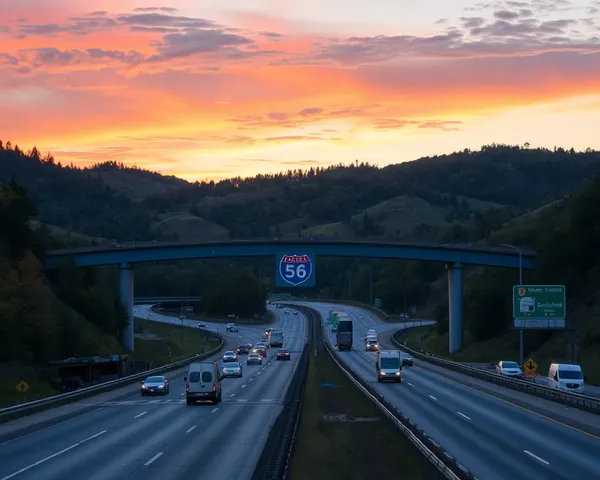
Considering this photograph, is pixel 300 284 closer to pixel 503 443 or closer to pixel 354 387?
pixel 354 387

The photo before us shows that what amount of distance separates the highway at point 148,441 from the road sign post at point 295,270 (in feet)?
54.5

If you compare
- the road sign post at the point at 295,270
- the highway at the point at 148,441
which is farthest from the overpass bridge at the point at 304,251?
the highway at the point at 148,441

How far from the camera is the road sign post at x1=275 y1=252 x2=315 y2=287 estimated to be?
242ft

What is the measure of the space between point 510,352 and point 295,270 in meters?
28.2

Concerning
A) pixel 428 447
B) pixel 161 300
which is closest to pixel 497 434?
pixel 428 447

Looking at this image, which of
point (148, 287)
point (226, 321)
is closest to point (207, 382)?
point (226, 321)

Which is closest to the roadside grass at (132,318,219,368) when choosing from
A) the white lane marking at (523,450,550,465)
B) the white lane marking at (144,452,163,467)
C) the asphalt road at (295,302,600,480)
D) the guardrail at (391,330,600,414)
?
the guardrail at (391,330,600,414)

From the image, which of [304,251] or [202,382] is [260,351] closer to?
[304,251]

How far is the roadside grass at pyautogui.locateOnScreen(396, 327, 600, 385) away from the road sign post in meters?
19.9

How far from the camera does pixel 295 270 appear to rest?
2997 inches

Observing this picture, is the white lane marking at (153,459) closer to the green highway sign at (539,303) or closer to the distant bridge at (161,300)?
the green highway sign at (539,303)

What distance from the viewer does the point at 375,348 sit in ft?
390

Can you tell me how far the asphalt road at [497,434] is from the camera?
25.6 m

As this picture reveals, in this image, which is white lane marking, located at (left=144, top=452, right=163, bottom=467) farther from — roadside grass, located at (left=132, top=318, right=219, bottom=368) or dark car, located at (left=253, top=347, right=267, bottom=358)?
dark car, located at (left=253, top=347, right=267, bottom=358)
